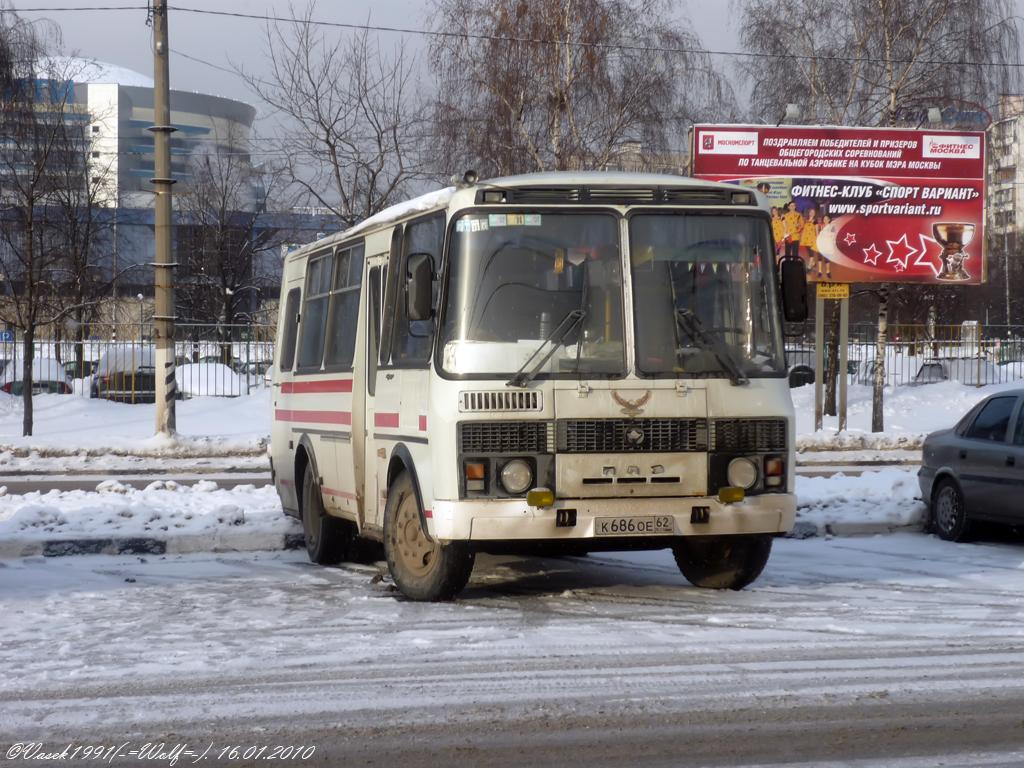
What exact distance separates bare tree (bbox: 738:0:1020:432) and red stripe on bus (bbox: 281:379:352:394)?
22471 mm

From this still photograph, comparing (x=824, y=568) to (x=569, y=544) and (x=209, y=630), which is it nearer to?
(x=569, y=544)

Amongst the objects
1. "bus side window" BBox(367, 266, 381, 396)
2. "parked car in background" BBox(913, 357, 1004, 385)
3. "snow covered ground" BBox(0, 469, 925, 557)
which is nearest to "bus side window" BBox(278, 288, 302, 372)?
"snow covered ground" BBox(0, 469, 925, 557)

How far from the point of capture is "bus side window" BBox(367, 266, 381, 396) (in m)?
10.2

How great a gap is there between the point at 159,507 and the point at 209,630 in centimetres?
519

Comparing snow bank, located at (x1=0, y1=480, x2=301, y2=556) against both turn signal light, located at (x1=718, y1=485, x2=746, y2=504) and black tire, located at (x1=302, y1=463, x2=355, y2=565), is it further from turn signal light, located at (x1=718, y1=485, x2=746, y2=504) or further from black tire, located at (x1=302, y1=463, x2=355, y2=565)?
turn signal light, located at (x1=718, y1=485, x2=746, y2=504)

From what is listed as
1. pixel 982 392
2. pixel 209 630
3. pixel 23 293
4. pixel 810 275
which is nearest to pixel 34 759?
pixel 209 630

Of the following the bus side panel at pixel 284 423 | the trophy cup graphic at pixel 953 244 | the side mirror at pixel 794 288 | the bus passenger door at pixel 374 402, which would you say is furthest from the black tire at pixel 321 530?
the trophy cup graphic at pixel 953 244

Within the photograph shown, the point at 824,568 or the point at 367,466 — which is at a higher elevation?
the point at 367,466

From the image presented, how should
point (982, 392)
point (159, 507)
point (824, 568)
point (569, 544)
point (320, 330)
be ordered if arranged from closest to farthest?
1. point (569, 544)
2. point (824, 568)
3. point (320, 330)
4. point (159, 507)
5. point (982, 392)

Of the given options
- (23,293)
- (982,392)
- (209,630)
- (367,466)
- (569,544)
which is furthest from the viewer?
(982,392)

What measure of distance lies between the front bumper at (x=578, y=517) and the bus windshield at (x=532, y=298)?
31.2 inches

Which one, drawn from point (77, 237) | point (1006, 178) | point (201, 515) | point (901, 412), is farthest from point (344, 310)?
point (1006, 178)

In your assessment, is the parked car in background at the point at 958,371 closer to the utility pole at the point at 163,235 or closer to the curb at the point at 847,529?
the utility pole at the point at 163,235

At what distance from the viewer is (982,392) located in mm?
36594
